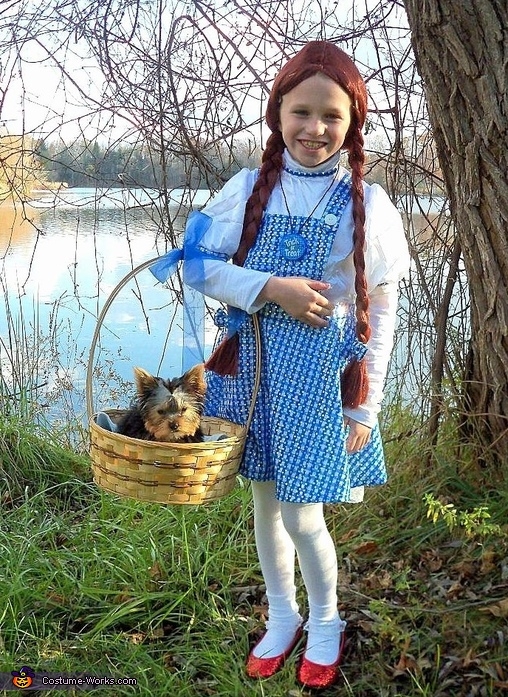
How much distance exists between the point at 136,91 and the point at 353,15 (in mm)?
997

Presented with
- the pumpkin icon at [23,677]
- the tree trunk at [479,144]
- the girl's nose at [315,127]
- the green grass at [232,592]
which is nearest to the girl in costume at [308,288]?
the girl's nose at [315,127]

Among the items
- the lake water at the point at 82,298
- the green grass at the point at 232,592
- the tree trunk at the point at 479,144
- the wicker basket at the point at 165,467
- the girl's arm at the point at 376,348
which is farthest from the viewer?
the lake water at the point at 82,298

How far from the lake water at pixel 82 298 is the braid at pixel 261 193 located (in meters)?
1.38

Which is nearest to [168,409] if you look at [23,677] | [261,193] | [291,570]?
[261,193]

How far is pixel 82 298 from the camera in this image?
3.95 metres

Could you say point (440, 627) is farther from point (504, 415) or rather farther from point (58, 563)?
point (58, 563)

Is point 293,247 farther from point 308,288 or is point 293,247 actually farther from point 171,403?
point 171,403

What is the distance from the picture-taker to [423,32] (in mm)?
2256

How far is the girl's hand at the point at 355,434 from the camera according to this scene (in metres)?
1.96

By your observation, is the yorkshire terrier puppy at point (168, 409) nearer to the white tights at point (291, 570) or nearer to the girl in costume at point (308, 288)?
the girl in costume at point (308, 288)

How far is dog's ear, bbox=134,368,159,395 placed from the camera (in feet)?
6.24

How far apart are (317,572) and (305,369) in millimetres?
624

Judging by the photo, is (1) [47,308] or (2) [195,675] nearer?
(2) [195,675]

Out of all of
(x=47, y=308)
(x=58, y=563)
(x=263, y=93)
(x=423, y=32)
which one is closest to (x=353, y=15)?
(x=263, y=93)
